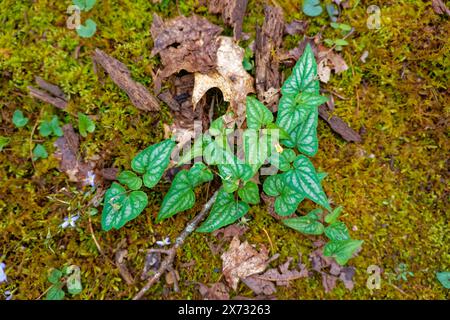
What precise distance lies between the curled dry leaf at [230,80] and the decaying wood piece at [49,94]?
1002 millimetres

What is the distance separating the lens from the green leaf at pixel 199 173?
8.44ft

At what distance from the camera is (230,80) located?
8.84 ft

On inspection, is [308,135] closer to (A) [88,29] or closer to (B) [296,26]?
(B) [296,26]

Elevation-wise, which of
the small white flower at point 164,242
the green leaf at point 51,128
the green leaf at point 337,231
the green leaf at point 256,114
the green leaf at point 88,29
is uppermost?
the green leaf at point 88,29

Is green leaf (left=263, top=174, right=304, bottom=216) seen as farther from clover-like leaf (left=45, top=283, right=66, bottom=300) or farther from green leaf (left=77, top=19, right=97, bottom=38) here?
green leaf (left=77, top=19, right=97, bottom=38)

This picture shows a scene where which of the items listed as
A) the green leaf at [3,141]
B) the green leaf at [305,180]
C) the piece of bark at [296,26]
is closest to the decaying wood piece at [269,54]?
the piece of bark at [296,26]

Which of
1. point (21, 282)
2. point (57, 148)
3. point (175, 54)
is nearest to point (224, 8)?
point (175, 54)

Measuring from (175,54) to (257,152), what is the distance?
3.13ft

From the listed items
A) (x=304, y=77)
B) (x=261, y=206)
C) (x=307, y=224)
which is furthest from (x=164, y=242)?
(x=304, y=77)

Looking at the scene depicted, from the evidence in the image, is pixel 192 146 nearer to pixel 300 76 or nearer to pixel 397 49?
pixel 300 76

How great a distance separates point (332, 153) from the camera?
2832 mm

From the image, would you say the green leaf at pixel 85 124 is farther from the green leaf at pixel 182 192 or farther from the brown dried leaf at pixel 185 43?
the green leaf at pixel 182 192

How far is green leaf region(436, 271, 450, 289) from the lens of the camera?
2.73m

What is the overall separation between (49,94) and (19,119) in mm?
288
